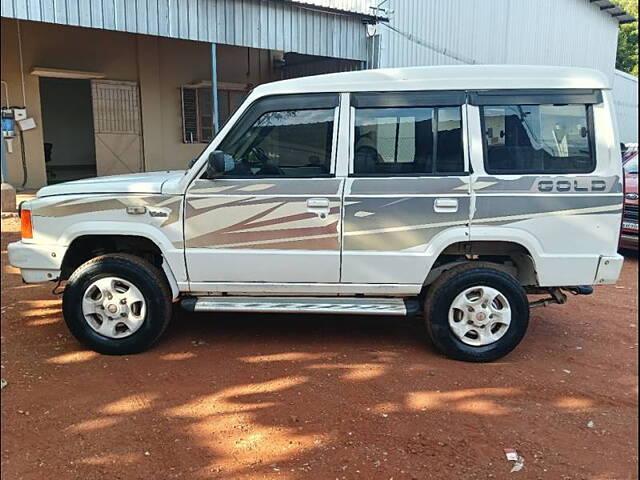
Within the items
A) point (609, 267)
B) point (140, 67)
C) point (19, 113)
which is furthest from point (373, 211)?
point (140, 67)

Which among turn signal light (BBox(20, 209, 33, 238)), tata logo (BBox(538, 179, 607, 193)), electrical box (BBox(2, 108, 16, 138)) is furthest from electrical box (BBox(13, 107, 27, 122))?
tata logo (BBox(538, 179, 607, 193))

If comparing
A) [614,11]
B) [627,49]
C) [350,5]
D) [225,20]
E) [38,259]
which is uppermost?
[614,11]

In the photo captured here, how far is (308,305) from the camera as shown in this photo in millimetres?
4422

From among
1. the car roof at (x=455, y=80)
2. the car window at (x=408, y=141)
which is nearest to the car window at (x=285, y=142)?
the car roof at (x=455, y=80)

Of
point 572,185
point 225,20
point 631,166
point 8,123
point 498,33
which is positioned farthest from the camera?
point 498,33

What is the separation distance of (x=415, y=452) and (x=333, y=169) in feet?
6.96

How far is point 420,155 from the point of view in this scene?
4.34 meters

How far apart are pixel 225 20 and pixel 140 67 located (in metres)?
4.31

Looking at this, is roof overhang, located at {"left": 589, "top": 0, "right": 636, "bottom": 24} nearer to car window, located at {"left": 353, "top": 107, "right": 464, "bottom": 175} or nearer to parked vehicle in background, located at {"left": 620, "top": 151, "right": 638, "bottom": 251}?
parked vehicle in background, located at {"left": 620, "top": 151, "right": 638, "bottom": 251}

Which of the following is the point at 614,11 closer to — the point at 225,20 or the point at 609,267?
the point at 225,20

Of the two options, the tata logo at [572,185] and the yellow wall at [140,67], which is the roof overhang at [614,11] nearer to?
the yellow wall at [140,67]

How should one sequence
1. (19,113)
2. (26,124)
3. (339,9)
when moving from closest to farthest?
(339,9), (19,113), (26,124)

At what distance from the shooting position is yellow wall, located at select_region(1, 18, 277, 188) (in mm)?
12039

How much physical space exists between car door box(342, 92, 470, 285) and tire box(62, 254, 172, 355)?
1504 millimetres
